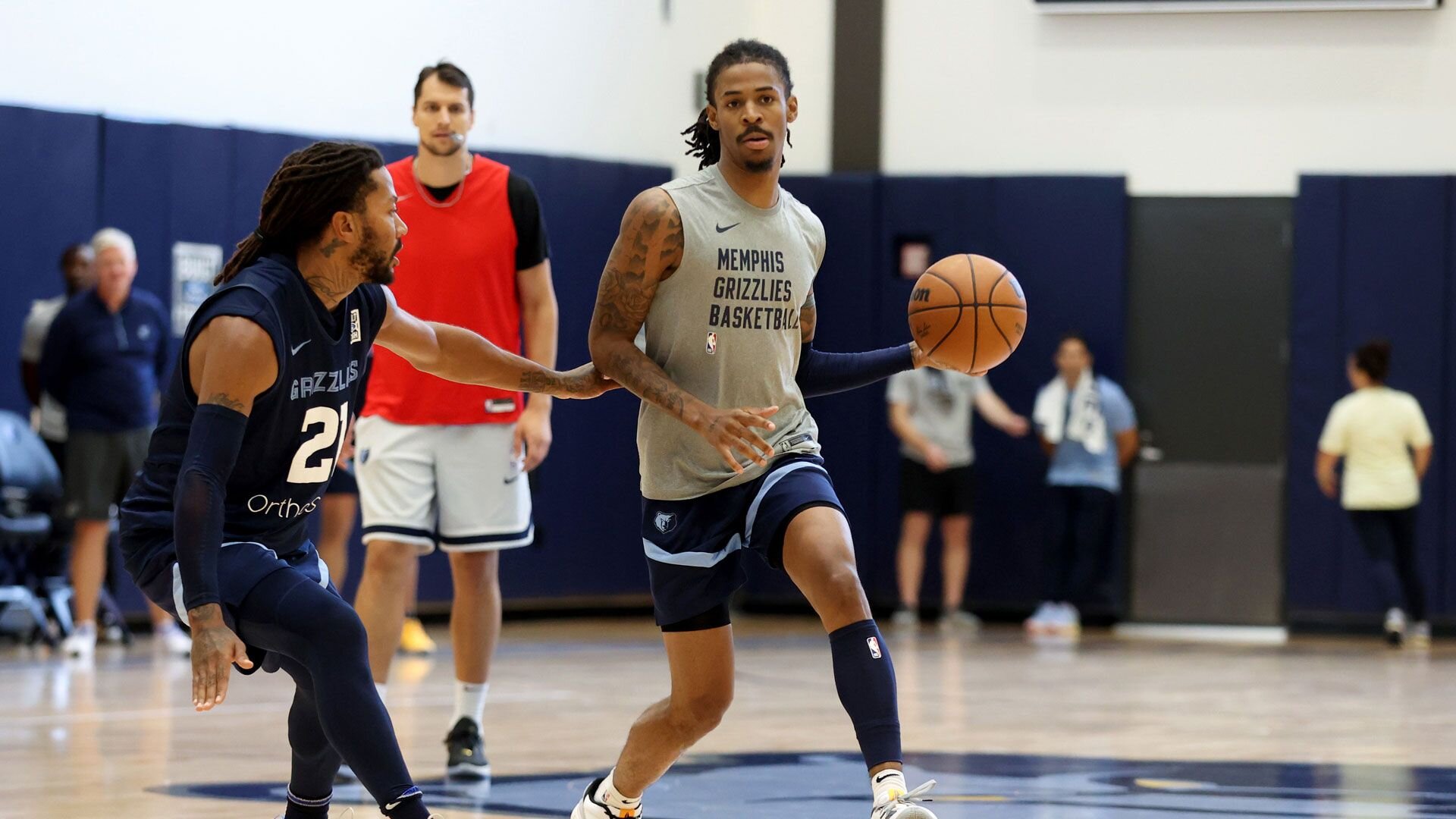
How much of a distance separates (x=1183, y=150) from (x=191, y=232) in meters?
6.21

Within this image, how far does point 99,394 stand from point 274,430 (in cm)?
606

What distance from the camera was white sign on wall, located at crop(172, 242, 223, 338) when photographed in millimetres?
10594

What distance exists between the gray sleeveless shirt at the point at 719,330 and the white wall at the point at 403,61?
6.99 m

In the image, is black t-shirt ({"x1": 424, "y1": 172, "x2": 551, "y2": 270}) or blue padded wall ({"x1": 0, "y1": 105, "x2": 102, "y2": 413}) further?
blue padded wall ({"x1": 0, "y1": 105, "x2": 102, "y2": 413})

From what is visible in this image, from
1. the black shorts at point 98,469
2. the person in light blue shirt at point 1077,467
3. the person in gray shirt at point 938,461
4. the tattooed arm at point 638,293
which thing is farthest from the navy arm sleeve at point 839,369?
the person in light blue shirt at point 1077,467

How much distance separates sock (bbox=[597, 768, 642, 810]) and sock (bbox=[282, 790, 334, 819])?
72cm

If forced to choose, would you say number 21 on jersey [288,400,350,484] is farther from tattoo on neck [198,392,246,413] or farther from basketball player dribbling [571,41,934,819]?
basketball player dribbling [571,41,934,819]

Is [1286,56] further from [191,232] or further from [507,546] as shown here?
[507,546]

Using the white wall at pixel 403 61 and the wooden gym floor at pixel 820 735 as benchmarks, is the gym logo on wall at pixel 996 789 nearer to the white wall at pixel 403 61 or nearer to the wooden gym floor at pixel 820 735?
the wooden gym floor at pixel 820 735

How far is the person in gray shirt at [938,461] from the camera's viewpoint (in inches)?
470

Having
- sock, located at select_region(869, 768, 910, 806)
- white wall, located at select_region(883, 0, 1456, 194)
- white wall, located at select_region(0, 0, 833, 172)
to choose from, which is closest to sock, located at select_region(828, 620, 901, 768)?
sock, located at select_region(869, 768, 910, 806)

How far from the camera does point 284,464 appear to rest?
3.78m

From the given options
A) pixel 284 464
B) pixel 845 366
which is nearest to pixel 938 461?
pixel 845 366

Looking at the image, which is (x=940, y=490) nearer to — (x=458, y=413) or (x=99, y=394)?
(x=99, y=394)
